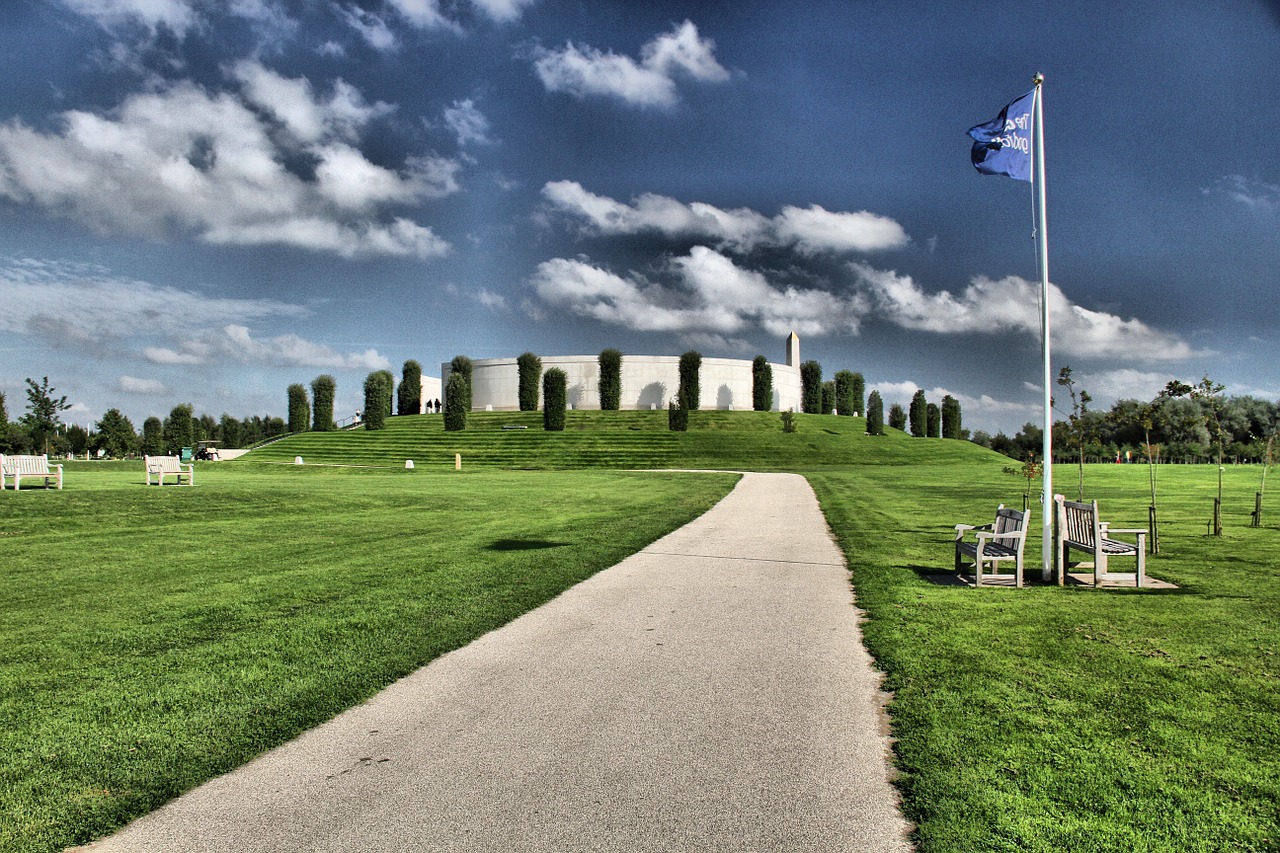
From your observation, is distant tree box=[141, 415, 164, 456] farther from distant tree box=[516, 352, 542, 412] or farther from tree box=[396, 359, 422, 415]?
distant tree box=[516, 352, 542, 412]

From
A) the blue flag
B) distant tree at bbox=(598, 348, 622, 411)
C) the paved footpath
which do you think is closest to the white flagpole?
the blue flag

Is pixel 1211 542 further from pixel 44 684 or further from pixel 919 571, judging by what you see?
pixel 44 684

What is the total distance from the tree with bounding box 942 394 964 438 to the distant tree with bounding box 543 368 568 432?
49059mm

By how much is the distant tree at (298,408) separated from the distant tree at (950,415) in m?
73.1

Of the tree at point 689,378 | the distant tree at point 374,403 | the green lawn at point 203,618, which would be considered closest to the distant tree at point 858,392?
the tree at point 689,378

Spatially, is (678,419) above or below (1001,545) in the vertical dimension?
above

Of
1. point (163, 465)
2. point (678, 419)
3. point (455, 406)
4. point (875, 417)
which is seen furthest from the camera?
point (875, 417)

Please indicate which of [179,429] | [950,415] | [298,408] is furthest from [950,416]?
[179,429]

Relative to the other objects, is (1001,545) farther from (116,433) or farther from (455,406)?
(116,433)

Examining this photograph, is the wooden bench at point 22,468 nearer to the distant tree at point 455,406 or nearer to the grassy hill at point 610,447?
the grassy hill at point 610,447

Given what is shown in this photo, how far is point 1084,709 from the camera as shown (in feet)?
15.3

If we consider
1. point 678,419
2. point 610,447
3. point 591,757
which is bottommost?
point 591,757

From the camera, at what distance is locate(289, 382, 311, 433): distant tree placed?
75375mm

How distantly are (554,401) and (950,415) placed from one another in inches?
1986
